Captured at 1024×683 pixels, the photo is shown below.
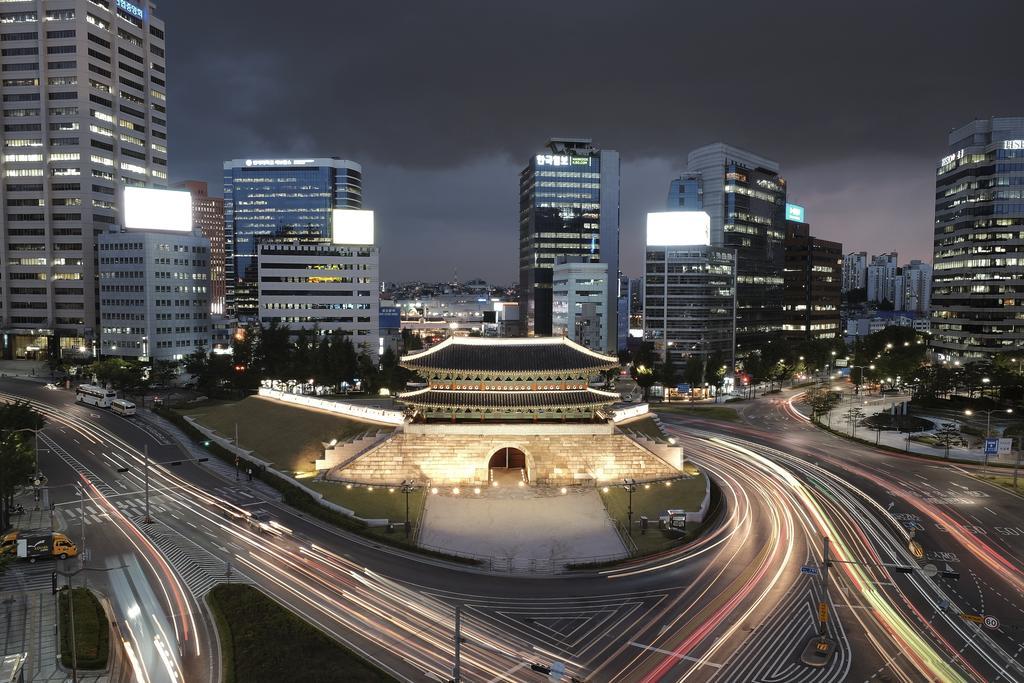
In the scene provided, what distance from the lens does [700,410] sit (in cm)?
10550

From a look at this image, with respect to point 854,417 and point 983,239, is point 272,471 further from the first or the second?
point 983,239

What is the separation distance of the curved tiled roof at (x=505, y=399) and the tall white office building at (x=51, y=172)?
4261 inches

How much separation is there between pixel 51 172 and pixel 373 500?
128858mm

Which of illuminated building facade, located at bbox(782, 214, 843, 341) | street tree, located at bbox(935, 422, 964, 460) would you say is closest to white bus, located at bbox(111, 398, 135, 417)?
street tree, located at bbox(935, 422, 964, 460)

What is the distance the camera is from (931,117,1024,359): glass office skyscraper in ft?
423

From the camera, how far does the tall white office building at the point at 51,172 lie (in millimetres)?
136250

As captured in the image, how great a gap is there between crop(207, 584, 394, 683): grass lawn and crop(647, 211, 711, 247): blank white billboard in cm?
10999

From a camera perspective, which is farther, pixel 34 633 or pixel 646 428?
pixel 646 428

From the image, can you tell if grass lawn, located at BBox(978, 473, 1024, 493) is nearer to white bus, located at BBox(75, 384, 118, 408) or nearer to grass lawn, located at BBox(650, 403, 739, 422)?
grass lawn, located at BBox(650, 403, 739, 422)

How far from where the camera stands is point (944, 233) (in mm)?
145250

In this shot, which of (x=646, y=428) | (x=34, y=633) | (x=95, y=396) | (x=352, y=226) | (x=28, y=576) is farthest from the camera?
(x=352, y=226)

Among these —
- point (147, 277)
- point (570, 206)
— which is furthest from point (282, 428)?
point (570, 206)

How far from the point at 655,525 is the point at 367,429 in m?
31.1

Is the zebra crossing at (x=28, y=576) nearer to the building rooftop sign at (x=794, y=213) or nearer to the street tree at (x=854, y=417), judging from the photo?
the street tree at (x=854, y=417)
